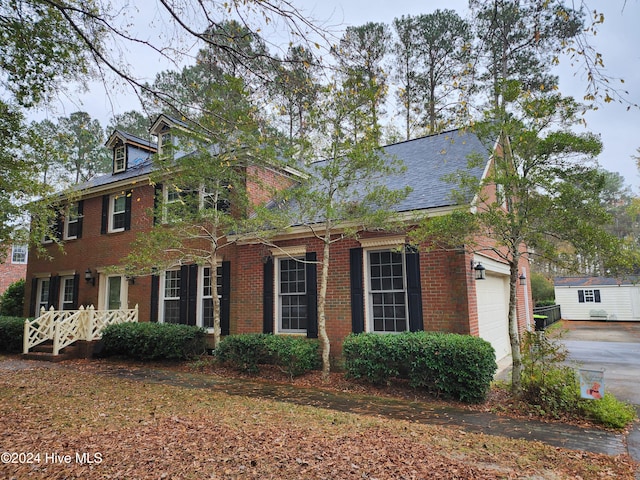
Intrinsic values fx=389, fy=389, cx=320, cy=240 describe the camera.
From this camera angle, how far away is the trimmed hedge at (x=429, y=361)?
21.1 feet

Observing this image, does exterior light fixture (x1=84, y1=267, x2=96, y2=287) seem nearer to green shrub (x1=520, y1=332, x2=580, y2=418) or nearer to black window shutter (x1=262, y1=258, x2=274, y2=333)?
black window shutter (x1=262, y1=258, x2=274, y2=333)

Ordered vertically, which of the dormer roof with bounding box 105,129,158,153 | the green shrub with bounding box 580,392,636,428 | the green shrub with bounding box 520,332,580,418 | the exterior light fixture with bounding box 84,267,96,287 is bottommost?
the green shrub with bounding box 580,392,636,428

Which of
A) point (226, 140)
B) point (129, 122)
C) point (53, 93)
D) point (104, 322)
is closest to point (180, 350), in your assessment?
point (104, 322)

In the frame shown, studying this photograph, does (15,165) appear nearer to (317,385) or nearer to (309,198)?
(309,198)

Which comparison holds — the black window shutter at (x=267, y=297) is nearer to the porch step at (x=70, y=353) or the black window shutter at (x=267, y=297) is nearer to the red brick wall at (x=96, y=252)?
the red brick wall at (x=96, y=252)

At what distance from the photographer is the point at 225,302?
10.8m

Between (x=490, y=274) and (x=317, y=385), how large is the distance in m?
5.43

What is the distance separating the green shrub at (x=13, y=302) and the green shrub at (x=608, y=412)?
2075cm

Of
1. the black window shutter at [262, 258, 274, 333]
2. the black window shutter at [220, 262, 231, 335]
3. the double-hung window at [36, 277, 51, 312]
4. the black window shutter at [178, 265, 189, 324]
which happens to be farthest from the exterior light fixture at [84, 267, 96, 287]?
the black window shutter at [262, 258, 274, 333]

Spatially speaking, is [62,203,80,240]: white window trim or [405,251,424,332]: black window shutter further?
[62,203,80,240]: white window trim

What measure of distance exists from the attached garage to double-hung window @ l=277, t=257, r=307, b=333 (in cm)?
413

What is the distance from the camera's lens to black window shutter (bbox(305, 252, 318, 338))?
929cm

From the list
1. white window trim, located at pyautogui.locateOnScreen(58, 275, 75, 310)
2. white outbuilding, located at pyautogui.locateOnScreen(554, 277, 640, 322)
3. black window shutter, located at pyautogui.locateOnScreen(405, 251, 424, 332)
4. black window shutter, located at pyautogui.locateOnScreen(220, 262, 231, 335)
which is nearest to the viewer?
black window shutter, located at pyautogui.locateOnScreen(405, 251, 424, 332)

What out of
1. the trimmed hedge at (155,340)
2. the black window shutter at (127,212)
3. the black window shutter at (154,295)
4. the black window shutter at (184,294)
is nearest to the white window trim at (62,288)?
the black window shutter at (127,212)
